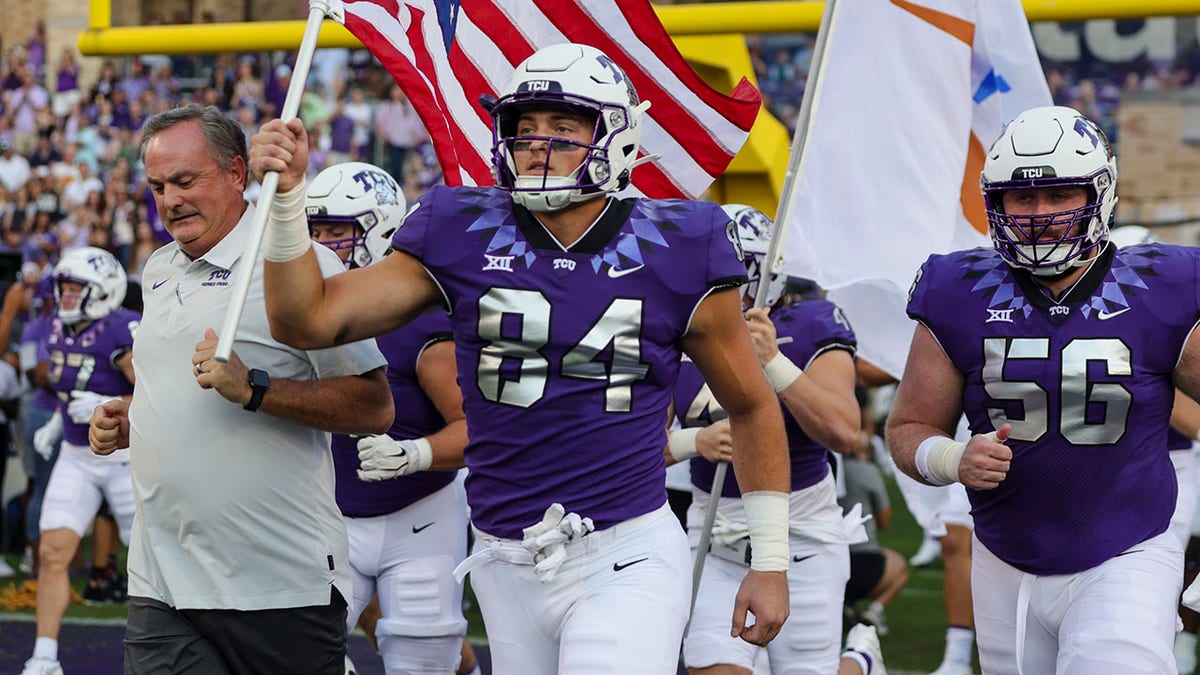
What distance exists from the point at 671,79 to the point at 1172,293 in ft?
6.20

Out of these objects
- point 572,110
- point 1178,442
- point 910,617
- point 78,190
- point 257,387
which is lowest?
point 910,617

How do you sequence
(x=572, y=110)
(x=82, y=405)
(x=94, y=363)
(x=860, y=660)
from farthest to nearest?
(x=94, y=363) < (x=82, y=405) < (x=860, y=660) < (x=572, y=110)

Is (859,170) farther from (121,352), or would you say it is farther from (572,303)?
(121,352)

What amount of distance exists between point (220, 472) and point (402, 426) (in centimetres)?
173

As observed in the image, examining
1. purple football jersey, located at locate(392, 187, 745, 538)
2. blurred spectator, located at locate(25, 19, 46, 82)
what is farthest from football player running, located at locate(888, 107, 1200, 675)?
blurred spectator, located at locate(25, 19, 46, 82)

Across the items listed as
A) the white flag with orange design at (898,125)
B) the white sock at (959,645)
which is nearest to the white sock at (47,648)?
the white flag with orange design at (898,125)

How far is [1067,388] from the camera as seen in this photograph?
424 centimetres

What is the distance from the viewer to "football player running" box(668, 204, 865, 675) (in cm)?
525

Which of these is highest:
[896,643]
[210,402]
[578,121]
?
[578,121]

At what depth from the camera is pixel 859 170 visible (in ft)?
21.9

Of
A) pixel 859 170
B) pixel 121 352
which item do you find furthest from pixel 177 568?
pixel 121 352

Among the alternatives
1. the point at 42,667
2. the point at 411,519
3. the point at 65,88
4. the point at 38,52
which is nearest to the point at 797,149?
the point at 411,519

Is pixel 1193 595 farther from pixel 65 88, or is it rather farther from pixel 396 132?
pixel 65 88

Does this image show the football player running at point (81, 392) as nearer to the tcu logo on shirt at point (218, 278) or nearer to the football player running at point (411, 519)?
the football player running at point (411, 519)
